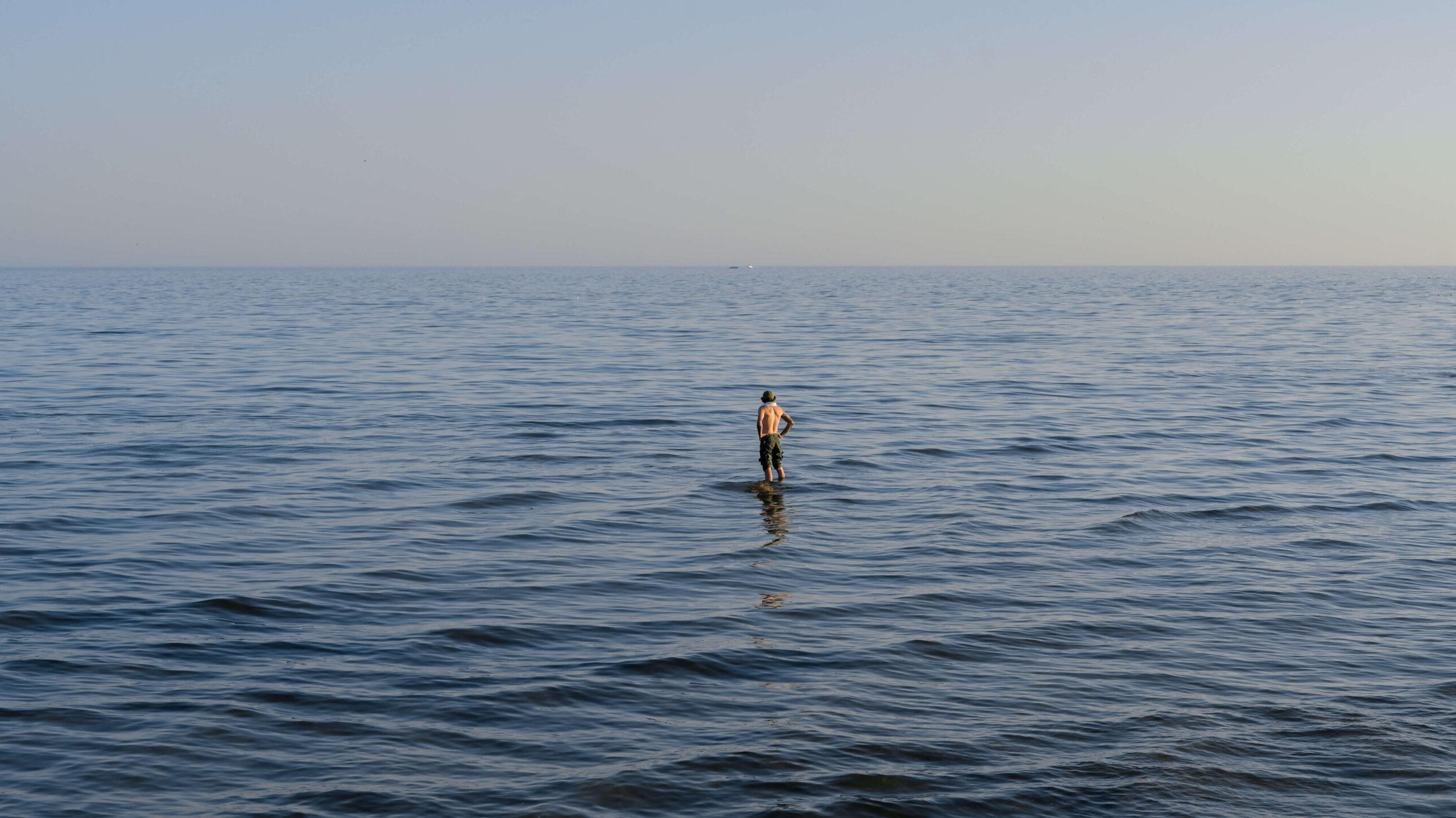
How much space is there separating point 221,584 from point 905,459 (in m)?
15.9

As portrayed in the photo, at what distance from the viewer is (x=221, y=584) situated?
17969 millimetres

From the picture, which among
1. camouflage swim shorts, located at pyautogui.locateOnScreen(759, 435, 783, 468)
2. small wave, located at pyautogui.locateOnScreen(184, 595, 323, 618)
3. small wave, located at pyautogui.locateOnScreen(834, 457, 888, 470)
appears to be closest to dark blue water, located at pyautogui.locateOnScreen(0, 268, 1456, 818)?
small wave, located at pyautogui.locateOnScreen(184, 595, 323, 618)

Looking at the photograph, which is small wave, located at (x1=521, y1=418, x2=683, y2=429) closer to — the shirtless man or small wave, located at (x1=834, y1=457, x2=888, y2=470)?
small wave, located at (x1=834, y1=457, x2=888, y2=470)

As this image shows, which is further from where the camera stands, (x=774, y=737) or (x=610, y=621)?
(x=610, y=621)

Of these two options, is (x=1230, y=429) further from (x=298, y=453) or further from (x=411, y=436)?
(x=298, y=453)

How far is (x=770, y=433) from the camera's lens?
85.1 feet

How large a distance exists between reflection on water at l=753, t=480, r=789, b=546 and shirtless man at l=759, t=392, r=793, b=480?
43 cm

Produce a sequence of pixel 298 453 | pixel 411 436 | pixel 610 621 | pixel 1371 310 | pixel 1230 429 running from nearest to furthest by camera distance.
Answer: pixel 610 621 → pixel 298 453 → pixel 411 436 → pixel 1230 429 → pixel 1371 310

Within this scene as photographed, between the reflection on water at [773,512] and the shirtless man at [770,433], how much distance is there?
1.42 feet

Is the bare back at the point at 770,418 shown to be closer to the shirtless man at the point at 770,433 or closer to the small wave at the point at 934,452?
the shirtless man at the point at 770,433

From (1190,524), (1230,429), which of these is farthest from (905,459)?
(1230,429)

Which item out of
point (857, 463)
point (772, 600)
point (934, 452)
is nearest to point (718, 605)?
point (772, 600)

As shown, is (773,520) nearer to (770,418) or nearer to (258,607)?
(770,418)

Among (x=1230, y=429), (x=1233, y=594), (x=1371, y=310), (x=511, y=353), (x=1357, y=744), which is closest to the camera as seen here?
(x=1357, y=744)
